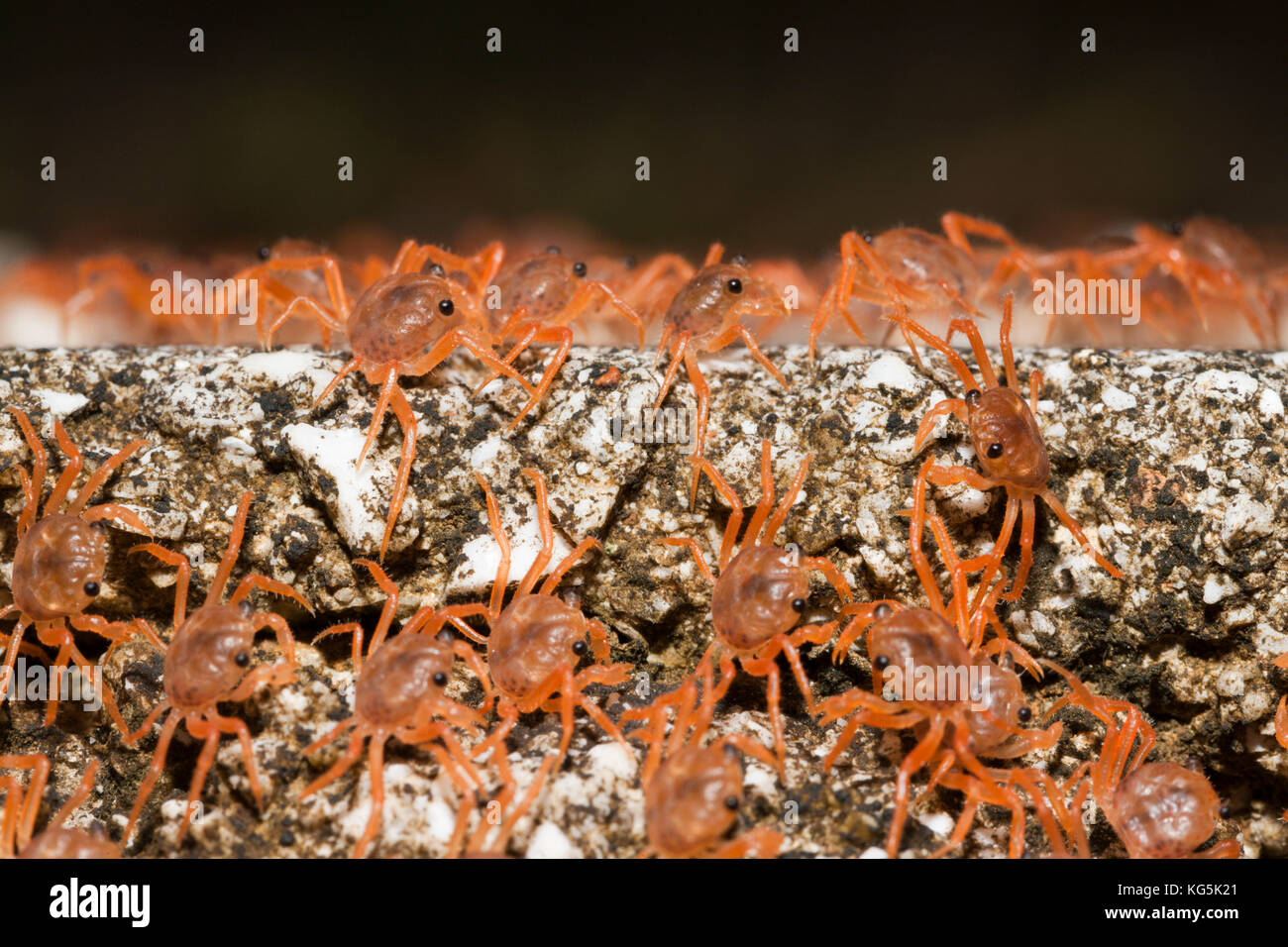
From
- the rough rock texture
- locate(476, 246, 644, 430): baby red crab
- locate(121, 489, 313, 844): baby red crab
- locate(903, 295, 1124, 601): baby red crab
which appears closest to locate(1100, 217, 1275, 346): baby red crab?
the rough rock texture

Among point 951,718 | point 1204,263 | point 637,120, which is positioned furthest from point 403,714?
point 1204,263

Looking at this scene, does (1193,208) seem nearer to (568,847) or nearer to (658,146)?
(658,146)

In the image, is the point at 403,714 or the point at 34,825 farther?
the point at 34,825

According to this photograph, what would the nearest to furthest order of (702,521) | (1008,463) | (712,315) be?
(1008,463), (702,521), (712,315)

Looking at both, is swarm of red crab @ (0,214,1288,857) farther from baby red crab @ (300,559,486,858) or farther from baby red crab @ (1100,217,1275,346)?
baby red crab @ (1100,217,1275,346)

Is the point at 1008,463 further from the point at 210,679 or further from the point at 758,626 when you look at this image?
the point at 210,679

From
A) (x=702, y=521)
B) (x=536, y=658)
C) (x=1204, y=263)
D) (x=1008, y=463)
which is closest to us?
(x=536, y=658)

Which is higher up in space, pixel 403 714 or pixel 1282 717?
pixel 403 714
